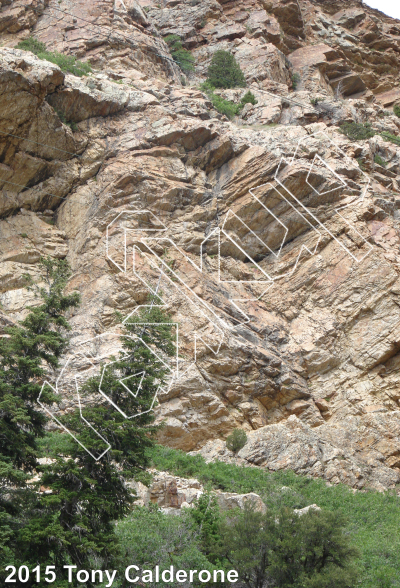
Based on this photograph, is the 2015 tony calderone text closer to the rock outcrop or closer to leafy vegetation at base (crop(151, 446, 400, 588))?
the rock outcrop

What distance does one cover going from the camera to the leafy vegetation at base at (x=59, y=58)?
27.4m

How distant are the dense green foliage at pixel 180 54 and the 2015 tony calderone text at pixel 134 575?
110 feet

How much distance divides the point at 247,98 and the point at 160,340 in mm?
23826

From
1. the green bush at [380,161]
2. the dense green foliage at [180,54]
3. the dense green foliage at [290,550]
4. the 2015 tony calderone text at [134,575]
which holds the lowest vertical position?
the green bush at [380,161]

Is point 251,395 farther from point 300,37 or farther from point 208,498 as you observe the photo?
point 300,37

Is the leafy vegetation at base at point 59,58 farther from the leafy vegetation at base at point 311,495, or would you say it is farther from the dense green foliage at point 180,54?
the leafy vegetation at base at point 311,495

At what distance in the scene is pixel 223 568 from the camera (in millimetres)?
10875

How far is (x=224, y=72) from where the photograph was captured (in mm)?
36625

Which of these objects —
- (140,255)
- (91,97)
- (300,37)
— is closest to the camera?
(140,255)

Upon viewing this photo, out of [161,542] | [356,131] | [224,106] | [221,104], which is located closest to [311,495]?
[161,542]

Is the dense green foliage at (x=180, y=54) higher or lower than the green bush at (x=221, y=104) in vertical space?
higher

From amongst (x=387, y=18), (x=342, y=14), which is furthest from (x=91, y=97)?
(x=387, y=18)
